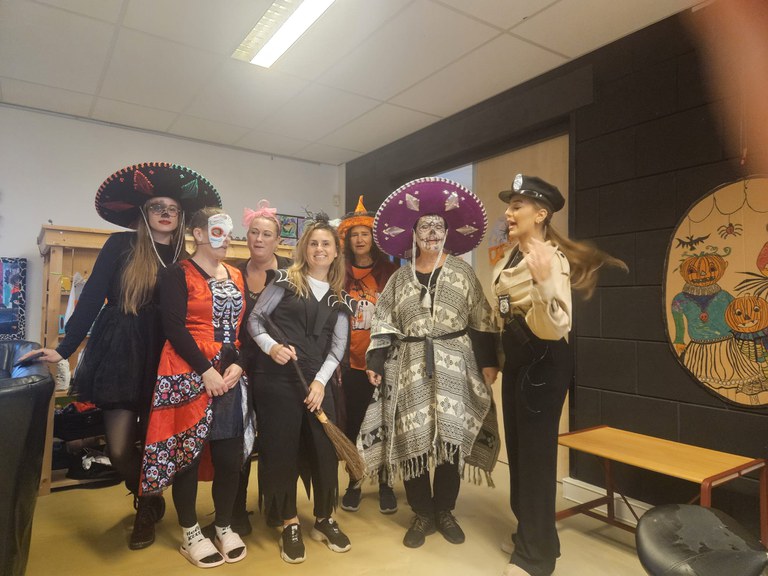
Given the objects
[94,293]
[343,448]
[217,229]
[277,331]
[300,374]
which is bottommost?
[343,448]

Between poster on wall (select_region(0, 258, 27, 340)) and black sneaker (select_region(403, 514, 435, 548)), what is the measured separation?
303 centimetres

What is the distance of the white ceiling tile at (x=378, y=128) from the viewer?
3.54 metres

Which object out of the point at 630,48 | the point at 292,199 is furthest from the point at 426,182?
the point at 292,199

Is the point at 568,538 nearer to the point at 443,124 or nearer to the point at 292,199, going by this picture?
the point at 443,124

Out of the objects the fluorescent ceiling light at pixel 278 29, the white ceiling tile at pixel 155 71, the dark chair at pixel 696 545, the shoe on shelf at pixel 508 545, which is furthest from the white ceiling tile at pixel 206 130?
the dark chair at pixel 696 545

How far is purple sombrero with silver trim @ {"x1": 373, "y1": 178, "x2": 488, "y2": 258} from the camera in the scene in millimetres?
2189

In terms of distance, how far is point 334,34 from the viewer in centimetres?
251

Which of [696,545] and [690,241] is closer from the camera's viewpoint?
[696,545]

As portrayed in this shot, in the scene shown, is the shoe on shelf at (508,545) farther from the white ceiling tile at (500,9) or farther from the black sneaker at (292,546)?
the white ceiling tile at (500,9)

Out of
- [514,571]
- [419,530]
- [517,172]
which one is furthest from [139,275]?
[517,172]

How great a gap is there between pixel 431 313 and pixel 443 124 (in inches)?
80.4

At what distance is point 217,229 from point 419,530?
1530mm

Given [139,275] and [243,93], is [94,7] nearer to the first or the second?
[243,93]

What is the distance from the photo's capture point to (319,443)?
1983 millimetres
